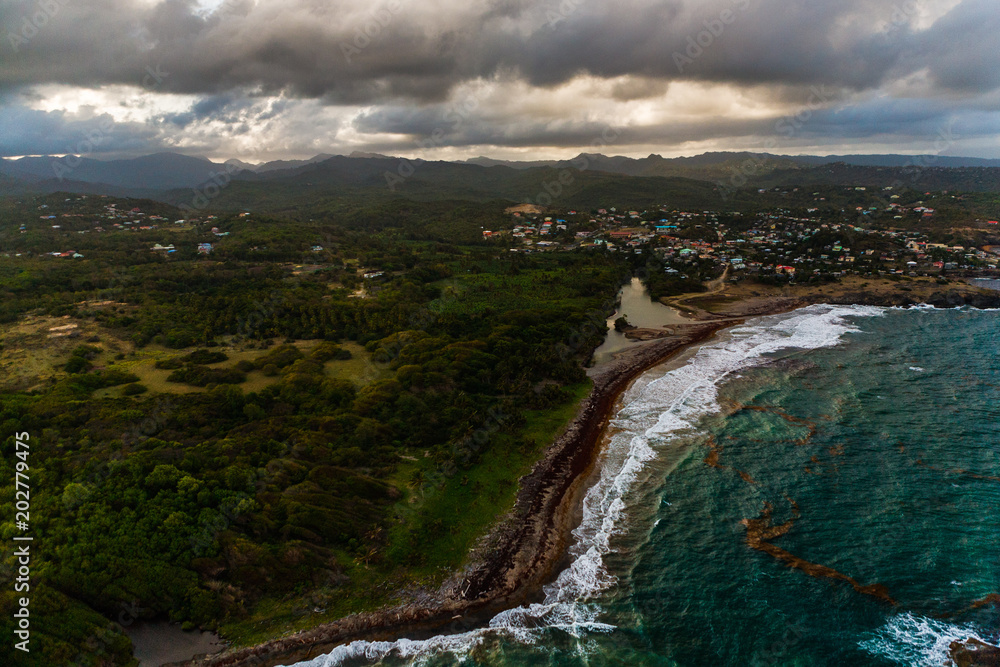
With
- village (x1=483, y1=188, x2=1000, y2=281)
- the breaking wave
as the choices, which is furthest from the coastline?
village (x1=483, y1=188, x2=1000, y2=281)

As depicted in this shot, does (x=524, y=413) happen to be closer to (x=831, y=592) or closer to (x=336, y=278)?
(x=831, y=592)

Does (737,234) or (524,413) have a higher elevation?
(737,234)

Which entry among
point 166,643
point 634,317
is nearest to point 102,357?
point 166,643

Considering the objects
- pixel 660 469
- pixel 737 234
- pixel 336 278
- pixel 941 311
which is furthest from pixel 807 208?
pixel 660 469

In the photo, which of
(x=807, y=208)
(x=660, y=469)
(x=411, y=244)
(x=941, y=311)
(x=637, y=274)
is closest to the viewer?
(x=660, y=469)

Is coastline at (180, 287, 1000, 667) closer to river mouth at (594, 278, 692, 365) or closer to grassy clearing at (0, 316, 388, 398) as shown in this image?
river mouth at (594, 278, 692, 365)

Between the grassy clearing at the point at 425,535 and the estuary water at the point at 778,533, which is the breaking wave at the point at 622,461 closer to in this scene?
the estuary water at the point at 778,533
